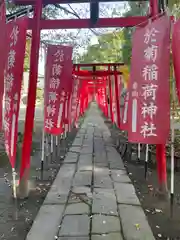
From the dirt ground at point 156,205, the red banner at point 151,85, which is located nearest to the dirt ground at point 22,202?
the dirt ground at point 156,205

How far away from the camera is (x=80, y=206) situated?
5.02 meters

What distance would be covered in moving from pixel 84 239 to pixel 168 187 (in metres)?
3.00

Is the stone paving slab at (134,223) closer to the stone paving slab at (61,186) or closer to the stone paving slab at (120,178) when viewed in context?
the stone paving slab at (61,186)

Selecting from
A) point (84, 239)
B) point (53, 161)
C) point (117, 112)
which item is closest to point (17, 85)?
point (84, 239)

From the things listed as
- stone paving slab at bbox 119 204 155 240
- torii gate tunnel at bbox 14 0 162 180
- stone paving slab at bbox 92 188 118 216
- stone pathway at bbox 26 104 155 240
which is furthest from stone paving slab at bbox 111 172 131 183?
torii gate tunnel at bbox 14 0 162 180

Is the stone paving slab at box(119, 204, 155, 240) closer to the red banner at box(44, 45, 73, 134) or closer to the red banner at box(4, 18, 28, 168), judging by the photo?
the red banner at box(4, 18, 28, 168)

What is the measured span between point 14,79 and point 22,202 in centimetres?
200

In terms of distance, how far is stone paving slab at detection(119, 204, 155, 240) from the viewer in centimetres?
399

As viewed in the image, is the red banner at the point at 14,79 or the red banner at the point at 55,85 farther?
the red banner at the point at 55,85

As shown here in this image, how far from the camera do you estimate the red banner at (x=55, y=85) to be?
768cm

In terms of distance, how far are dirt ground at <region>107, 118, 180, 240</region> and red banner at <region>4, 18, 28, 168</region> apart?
221 centimetres

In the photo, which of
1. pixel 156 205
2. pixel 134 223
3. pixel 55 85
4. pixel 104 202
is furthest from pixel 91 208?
pixel 55 85

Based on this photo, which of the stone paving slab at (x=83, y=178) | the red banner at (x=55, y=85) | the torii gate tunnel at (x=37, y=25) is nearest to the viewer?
the torii gate tunnel at (x=37, y=25)

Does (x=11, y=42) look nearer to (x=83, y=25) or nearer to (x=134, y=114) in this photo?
(x=83, y=25)
